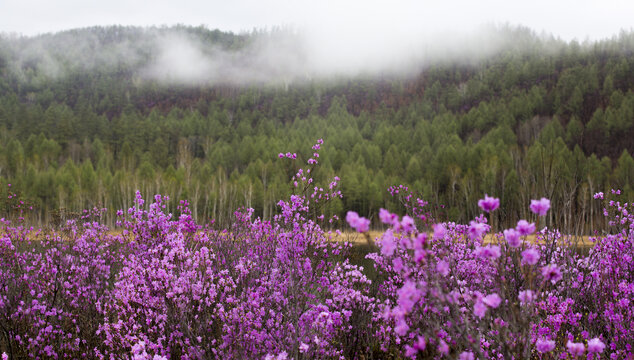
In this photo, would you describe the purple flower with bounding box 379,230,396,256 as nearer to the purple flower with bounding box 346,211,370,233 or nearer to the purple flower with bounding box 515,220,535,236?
the purple flower with bounding box 346,211,370,233

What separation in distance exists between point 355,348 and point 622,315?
3.67 metres

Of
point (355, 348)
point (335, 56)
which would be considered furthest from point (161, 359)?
point (335, 56)

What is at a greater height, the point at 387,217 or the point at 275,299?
the point at 387,217

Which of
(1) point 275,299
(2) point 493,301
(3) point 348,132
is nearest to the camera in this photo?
(2) point 493,301

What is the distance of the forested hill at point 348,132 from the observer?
52.8 m

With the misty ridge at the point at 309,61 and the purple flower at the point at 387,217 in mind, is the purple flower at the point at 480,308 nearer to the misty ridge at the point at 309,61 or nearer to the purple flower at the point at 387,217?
the purple flower at the point at 387,217

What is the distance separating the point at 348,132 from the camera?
86750 mm

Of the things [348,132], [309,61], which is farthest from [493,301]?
[309,61]

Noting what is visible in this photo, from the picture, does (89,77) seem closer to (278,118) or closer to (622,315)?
(278,118)

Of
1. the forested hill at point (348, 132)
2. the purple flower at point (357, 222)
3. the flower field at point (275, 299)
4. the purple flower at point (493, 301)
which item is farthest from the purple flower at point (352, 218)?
the forested hill at point (348, 132)

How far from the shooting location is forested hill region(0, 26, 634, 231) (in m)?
52.8

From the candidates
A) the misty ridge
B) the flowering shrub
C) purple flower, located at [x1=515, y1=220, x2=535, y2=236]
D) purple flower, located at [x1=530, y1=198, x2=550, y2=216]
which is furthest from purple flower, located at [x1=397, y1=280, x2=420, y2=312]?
the misty ridge

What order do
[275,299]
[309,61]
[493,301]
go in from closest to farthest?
[493,301], [275,299], [309,61]

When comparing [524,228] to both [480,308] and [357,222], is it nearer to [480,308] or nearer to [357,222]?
[480,308]
